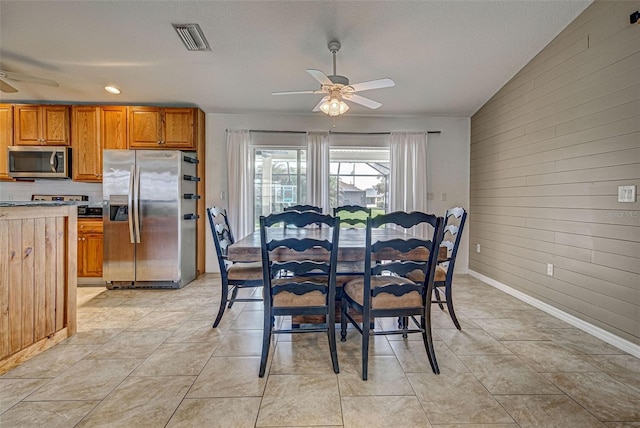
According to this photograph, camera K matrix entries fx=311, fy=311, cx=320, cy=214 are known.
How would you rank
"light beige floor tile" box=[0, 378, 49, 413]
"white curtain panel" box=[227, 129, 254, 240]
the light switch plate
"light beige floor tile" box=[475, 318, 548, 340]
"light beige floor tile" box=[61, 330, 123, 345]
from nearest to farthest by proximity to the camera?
"light beige floor tile" box=[0, 378, 49, 413], the light switch plate, "light beige floor tile" box=[61, 330, 123, 345], "light beige floor tile" box=[475, 318, 548, 340], "white curtain panel" box=[227, 129, 254, 240]

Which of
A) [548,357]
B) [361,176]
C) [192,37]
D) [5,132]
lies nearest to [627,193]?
[548,357]

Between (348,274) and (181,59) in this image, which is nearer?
(348,274)

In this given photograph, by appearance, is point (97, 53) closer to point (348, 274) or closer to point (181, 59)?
point (181, 59)

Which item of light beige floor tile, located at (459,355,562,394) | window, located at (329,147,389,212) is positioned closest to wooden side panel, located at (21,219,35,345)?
light beige floor tile, located at (459,355,562,394)

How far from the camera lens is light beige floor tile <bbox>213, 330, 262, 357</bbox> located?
88.3 inches

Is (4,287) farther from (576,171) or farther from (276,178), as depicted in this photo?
(576,171)

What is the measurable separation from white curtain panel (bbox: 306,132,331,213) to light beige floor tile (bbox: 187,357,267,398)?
2.81 m

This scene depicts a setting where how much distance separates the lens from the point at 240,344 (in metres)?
2.39

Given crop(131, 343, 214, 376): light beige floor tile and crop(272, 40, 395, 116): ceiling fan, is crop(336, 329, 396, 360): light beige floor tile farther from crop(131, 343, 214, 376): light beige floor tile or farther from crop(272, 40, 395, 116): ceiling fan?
crop(272, 40, 395, 116): ceiling fan

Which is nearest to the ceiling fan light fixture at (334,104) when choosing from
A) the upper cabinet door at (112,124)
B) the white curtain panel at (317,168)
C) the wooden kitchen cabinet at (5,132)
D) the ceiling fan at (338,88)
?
the ceiling fan at (338,88)

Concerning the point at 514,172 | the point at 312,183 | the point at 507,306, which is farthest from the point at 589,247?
the point at 312,183

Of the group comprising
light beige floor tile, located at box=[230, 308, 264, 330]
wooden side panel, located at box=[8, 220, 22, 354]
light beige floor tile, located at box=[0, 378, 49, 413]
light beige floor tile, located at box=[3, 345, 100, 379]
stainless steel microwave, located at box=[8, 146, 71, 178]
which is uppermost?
stainless steel microwave, located at box=[8, 146, 71, 178]

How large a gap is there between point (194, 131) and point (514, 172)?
421 centimetres

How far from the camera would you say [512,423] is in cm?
153
